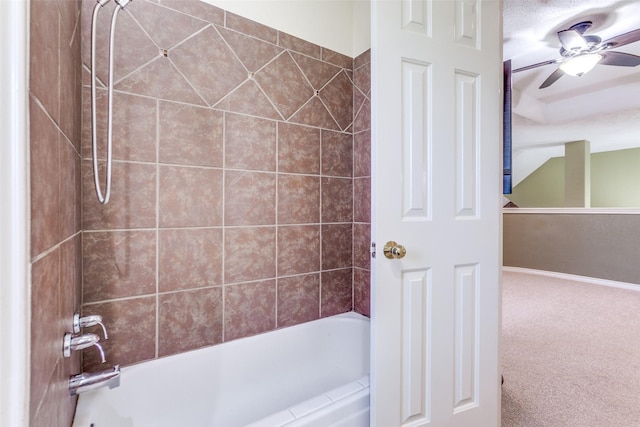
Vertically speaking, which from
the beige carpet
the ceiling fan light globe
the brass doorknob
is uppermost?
the ceiling fan light globe

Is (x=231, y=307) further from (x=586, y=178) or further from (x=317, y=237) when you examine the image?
(x=586, y=178)

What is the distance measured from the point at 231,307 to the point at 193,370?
306mm

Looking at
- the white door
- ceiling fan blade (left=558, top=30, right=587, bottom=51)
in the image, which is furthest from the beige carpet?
ceiling fan blade (left=558, top=30, right=587, bottom=51)

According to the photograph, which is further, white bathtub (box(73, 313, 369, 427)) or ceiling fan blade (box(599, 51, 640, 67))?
ceiling fan blade (box(599, 51, 640, 67))

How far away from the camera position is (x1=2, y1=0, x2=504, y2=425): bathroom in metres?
0.86

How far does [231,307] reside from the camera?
4.76 ft

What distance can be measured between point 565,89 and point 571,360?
137 inches

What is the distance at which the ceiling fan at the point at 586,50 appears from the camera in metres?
2.33

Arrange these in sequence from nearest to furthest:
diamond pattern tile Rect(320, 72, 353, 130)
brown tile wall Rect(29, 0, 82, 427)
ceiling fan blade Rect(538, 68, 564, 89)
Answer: brown tile wall Rect(29, 0, 82, 427), diamond pattern tile Rect(320, 72, 353, 130), ceiling fan blade Rect(538, 68, 564, 89)

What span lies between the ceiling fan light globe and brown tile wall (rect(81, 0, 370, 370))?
7.33 ft

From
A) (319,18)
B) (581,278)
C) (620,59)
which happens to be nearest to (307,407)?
(319,18)

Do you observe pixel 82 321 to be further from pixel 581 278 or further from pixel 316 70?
pixel 581 278

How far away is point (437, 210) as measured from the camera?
1204 millimetres

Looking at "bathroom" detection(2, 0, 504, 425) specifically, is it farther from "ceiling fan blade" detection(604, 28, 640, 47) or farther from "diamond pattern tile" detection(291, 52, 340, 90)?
"ceiling fan blade" detection(604, 28, 640, 47)
